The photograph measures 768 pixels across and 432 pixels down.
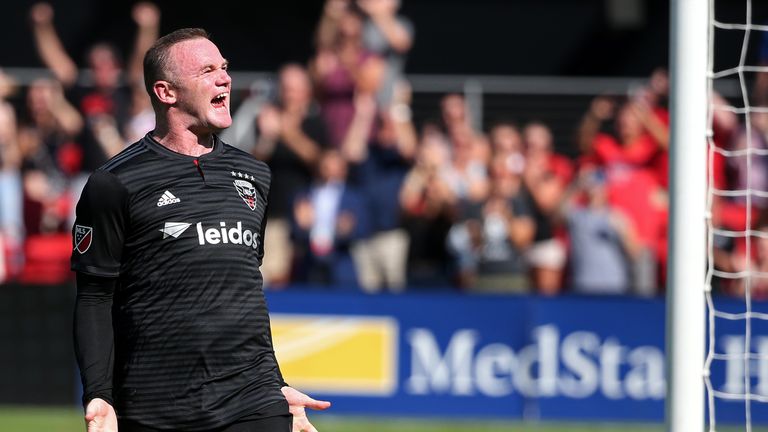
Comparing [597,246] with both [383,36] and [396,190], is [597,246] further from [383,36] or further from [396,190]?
[383,36]

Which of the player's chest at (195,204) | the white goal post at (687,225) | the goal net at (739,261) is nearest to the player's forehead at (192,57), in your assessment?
the player's chest at (195,204)

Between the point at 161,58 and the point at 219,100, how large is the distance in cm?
25

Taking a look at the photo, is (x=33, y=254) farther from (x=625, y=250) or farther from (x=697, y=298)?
(x=697, y=298)

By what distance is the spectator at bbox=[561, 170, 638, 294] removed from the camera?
1288cm

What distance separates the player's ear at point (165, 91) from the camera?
15.4 feet

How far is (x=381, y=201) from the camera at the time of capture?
43.3 feet

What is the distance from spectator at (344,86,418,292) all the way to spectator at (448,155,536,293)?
1.89 ft

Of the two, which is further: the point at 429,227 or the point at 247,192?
the point at 429,227

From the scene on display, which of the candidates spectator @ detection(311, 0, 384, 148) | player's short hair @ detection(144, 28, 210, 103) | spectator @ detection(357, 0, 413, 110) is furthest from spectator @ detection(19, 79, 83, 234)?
player's short hair @ detection(144, 28, 210, 103)

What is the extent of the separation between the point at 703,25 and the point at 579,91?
413 inches

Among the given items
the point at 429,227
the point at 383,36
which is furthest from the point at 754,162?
the point at 383,36

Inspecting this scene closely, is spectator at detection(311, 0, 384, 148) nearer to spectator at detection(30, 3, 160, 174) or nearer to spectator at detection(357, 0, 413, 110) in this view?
spectator at detection(357, 0, 413, 110)

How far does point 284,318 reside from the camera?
40.4 ft

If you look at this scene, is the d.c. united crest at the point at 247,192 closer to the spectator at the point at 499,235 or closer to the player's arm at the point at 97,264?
the player's arm at the point at 97,264
